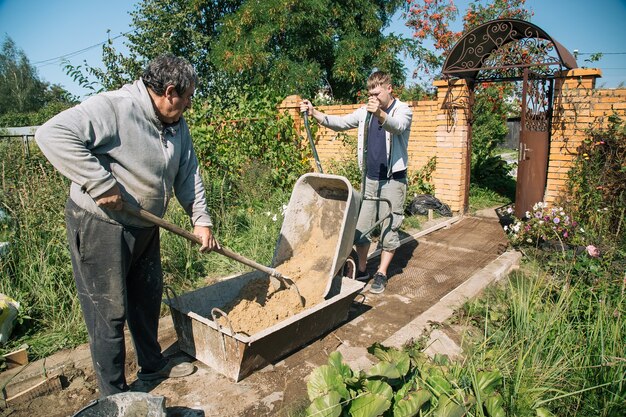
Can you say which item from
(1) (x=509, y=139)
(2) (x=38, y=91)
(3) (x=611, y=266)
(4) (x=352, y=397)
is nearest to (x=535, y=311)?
(3) (x=611, y=266)

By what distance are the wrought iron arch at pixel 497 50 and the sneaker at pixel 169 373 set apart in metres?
6.20

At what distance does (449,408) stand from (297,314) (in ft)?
4.54

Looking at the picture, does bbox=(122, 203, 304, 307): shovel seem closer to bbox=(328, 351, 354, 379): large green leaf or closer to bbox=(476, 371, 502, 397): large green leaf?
bbox=(328, 351, 354, 379): large green leaf

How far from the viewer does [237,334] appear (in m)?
2.79

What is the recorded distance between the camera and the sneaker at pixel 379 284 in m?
4.45

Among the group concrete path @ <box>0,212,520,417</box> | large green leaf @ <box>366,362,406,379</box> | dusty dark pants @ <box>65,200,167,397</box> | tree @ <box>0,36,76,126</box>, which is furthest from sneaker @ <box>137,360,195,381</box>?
tree @ <box>0,36,76,126</box>

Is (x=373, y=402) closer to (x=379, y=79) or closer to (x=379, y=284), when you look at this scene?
(x=379, y=284)

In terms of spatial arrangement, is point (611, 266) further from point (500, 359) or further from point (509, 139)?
point (509, 139)

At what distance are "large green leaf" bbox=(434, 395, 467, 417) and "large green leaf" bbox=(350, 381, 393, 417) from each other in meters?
0.22

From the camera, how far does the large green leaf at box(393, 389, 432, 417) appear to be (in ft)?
6.05

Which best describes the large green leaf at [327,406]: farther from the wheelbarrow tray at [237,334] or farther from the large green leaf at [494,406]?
the wheelbarrow tray at [237,334]

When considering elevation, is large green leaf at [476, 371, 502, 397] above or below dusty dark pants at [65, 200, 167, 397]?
below

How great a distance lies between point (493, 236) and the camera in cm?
657

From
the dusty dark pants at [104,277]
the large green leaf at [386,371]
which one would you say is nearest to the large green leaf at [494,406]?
the large green leaf at [386,371]
